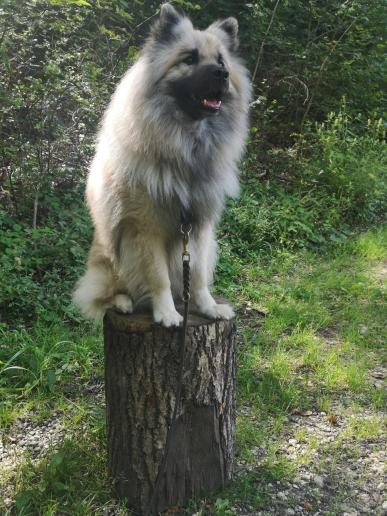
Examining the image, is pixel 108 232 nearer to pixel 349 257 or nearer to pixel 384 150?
pixel 349 257

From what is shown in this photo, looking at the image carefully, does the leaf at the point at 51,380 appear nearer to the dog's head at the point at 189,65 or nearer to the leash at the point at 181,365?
the leash at the point at 181,365

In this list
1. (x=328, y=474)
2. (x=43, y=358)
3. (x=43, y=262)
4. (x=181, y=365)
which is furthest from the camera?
(x=43, y=262)

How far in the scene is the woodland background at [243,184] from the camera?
3461 mm

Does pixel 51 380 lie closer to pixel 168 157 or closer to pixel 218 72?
pixel 168 157

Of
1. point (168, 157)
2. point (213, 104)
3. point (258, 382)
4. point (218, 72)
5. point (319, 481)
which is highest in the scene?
point (218, 72)

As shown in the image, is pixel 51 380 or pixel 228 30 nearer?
pixel 228 30

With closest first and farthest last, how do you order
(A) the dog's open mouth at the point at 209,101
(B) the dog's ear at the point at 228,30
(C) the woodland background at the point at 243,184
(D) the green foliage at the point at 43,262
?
(A) the dog's open mouth at the point at 209,101 < (B) the dog's ear at the point at 228,30 < (C) the woodland background at the point at 243,184 < (D) the green foliage at the point at 43,262

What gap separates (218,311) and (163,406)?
0.56 m

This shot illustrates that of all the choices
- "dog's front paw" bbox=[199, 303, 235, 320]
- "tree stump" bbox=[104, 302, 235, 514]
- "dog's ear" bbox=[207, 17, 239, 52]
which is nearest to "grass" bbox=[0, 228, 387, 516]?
"tree stump" bbox=[104, 302, 235, 514]

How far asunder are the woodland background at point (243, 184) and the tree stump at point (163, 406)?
0.25 m

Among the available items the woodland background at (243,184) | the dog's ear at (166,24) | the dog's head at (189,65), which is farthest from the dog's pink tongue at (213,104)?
the woodland background at (243,184)

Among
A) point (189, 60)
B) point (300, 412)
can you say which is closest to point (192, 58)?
point (189, 60)

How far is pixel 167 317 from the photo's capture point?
2.47 meters

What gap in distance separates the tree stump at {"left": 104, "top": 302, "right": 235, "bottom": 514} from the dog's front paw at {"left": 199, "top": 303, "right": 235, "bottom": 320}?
0.25ft
